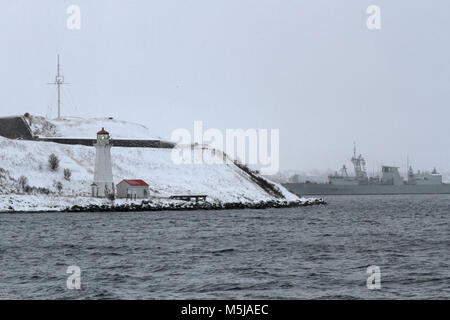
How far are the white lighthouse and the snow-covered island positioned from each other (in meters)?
1.64

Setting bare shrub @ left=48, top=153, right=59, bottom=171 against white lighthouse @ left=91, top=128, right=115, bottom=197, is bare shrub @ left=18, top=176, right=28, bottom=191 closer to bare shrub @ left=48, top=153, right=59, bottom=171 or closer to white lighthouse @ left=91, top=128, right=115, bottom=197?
bare shrub @ left=48, top=153, right=59, bottom=171

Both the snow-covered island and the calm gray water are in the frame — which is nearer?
the calm gray water

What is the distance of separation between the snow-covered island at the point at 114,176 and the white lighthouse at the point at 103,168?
5.37 feet

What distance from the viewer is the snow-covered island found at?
7206 cm

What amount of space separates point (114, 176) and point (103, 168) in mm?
15220

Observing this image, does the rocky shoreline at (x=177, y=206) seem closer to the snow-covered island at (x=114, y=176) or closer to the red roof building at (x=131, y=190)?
the snow-covered island at (x=114, y=176)

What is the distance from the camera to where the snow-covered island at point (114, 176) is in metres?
72.1

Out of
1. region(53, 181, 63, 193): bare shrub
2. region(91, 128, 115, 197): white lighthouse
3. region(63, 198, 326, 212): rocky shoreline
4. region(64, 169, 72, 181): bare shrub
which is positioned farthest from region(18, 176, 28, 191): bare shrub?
region(63, 198, 326, 212): rocky shoreline

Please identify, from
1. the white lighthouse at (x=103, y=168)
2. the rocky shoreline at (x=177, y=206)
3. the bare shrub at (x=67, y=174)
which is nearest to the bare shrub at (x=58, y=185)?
the bare shrub at (x=67, y=174)

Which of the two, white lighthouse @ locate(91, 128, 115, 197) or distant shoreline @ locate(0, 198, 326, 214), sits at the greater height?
white lighthouse @ locate(91, 128, 115, 197)

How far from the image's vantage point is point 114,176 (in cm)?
8869

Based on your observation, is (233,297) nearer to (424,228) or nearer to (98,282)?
(98,282)

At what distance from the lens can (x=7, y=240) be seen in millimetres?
37906
